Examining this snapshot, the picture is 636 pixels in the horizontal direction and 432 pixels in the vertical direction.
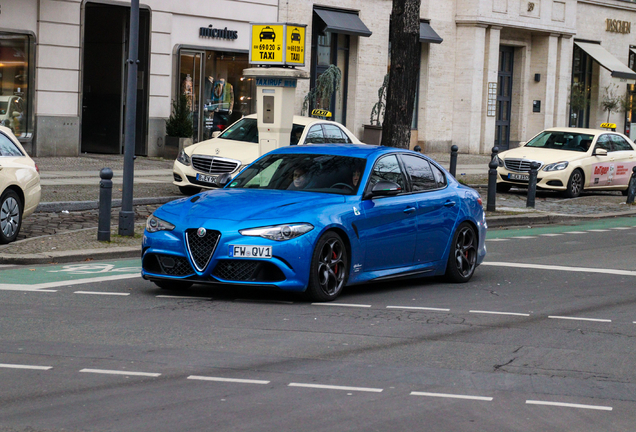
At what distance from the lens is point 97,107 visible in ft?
95.8

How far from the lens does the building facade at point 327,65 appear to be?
1031 inches

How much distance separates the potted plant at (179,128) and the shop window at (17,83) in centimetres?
397

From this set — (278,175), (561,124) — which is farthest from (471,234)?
(561,124)

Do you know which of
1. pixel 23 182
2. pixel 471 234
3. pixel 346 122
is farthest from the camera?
pixel 346 122

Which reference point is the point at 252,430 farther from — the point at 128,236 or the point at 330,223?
the point at 128,236

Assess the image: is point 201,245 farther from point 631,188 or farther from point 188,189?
point 631,188

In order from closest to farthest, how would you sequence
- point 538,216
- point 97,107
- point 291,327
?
point 291,327
point 538,216
point 97,107

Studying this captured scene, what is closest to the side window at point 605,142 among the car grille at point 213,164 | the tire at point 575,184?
the tire at point 575,184

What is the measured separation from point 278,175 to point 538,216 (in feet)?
33.9

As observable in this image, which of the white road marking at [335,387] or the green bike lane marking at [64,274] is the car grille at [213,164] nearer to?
the green bike lane marking at [64,274]

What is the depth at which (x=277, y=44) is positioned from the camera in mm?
17688

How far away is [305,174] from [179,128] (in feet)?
60.4

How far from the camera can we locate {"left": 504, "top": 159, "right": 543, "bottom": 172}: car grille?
78.2 ft

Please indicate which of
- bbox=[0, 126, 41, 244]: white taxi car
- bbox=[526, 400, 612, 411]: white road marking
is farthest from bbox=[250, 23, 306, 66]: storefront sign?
bbox=[526, 400, 612, 411]: white road marking
